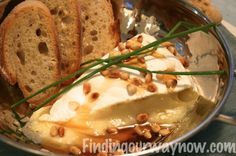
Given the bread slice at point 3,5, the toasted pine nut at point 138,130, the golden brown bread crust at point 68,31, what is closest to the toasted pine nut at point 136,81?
the toasted pine nut at point 138,130

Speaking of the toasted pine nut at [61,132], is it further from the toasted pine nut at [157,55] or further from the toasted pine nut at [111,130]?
the toasted pine nut at [157,55]

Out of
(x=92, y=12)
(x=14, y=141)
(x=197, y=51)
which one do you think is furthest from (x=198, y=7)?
(x=14, y=141)

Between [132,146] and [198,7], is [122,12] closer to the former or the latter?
[198,7]

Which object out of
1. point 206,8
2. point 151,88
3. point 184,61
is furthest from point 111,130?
point 206,8

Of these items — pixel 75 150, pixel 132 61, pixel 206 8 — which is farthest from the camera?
pixel 206 8

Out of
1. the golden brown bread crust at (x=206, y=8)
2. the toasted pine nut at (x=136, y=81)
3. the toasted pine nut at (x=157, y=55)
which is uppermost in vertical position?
the golden brown bread crust at (x=206, y=8)

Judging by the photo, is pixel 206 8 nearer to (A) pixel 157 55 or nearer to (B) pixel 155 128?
(A) pixel 157 55
